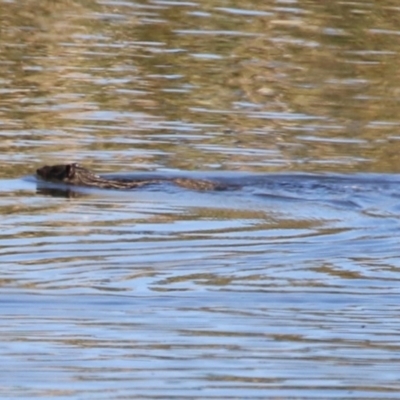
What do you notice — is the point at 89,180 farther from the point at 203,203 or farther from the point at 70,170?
the point at 203,203

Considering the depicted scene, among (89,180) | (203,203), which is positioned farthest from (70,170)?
(203,203)

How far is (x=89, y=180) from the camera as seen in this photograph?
1338 cm

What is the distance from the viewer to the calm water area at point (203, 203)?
7.88m

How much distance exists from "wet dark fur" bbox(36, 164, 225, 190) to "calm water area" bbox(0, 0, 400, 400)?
101mm

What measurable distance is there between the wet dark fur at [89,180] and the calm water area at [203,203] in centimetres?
10

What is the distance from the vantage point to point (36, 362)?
25.5ft

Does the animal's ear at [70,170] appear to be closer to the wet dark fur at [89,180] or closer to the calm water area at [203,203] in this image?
the wet dark fur at [89,180]

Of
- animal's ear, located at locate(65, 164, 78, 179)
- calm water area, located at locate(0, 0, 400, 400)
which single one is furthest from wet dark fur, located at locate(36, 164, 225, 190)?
calm water area, located at locate(0, 0, 400, 400)

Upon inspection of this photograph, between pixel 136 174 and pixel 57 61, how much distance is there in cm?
470

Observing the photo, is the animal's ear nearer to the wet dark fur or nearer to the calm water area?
the wet dark fur

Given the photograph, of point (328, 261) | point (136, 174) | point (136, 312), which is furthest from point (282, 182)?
point (136, 312)

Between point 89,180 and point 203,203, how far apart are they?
1138mm

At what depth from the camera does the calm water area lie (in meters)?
7.88

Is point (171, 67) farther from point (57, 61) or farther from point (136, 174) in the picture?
point (136, 174)
